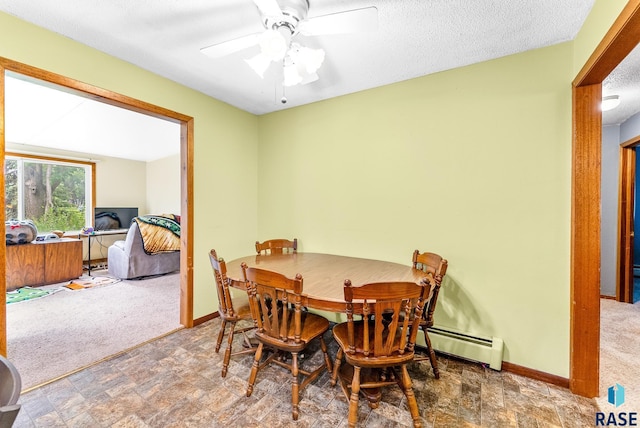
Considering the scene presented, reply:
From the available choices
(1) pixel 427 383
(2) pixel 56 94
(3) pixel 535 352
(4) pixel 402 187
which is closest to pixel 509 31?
(4) pixel 402 187

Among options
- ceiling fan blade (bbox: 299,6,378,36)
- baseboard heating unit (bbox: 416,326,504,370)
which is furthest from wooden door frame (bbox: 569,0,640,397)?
ceiling fan blade (bbox: 299,6,378,36)

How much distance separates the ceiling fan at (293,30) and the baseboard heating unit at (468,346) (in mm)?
2192

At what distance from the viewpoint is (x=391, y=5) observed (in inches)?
61.7

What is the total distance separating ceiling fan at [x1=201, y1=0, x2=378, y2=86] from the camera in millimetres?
1329

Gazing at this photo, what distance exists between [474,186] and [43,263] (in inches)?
225

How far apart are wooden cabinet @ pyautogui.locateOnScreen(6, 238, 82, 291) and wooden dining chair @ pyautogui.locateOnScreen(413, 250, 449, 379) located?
5.16 m

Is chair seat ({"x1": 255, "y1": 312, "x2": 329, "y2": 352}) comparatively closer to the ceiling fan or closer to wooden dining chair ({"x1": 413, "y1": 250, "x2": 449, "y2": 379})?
wooden dining chair ({"x1": 413, "y1": 250, "x2": 449, "y2": 379})

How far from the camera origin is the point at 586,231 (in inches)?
67.6

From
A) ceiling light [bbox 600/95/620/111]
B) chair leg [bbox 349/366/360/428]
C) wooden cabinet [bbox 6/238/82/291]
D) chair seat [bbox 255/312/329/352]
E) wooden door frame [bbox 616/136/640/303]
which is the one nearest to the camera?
chair leg [bbox 349/366/360/428]

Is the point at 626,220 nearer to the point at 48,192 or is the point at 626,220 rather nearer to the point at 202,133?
the point at 202,133

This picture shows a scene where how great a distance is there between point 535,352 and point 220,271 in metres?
2.32

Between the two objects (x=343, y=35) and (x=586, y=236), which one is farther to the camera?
(x=343, y=35)

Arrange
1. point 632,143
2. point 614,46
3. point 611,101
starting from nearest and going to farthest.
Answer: point 614,46 < point 611,101 < point 632,143

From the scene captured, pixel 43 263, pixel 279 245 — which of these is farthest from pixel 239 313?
pixel 43 263
